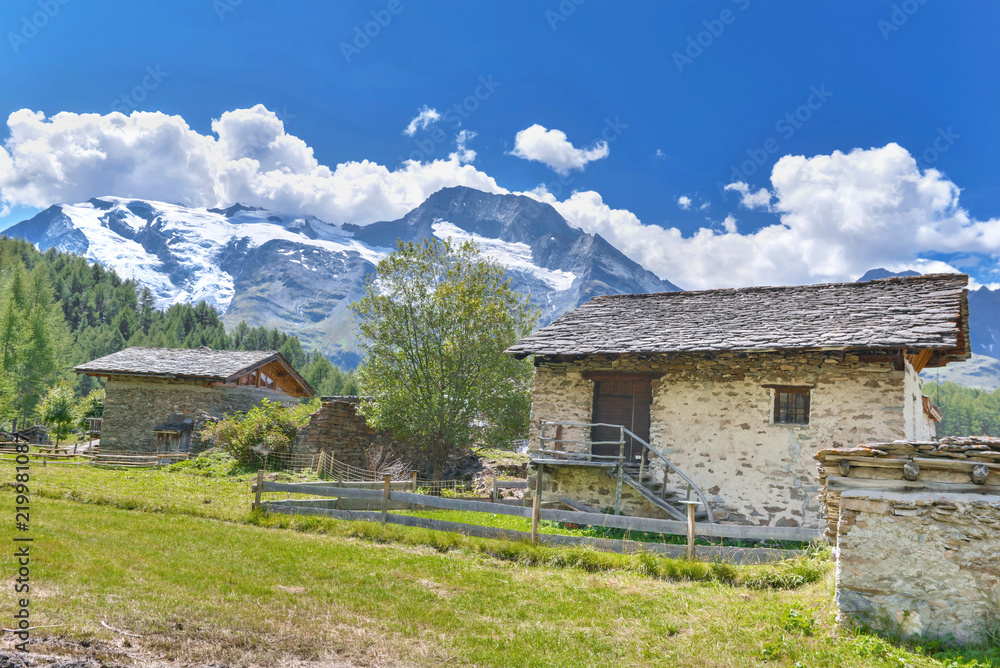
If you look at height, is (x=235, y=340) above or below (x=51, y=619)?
above

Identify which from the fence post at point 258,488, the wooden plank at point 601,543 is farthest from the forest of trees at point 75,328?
the wooden plank at point 601,543

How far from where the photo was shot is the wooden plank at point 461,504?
10441 mm

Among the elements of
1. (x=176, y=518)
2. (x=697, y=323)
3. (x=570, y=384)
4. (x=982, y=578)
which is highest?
(x=697, y=323)

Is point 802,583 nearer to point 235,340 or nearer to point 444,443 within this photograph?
point 444,443

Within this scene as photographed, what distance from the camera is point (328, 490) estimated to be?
13.8 m

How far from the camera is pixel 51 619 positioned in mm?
5793

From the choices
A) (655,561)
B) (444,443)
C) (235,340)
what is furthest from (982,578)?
(235,340)

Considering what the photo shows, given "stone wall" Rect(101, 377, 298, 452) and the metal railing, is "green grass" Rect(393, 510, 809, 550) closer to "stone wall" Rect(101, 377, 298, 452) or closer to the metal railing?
the metal railing

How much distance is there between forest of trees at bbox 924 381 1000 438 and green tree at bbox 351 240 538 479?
5115 inches

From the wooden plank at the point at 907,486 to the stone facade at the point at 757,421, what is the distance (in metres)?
7.32

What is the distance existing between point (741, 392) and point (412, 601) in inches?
398

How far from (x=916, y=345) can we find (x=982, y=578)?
7631 millimetres

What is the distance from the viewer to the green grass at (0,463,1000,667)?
5.81 meters

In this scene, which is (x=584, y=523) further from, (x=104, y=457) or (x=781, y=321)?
(x=104, y=457)
